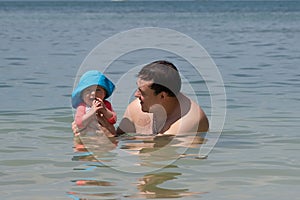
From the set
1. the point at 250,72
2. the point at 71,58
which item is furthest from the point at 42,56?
the point at 250,72

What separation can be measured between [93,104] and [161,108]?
0.76 meters

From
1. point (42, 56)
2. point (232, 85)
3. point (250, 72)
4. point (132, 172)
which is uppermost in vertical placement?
point (42, 56)

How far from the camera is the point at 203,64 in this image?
1734 cm

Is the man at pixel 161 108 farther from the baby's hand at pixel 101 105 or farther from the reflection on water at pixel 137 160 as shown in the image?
the baby's hand at pixel 101 105

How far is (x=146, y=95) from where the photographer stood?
718cm

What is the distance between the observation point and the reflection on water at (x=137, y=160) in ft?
18.1

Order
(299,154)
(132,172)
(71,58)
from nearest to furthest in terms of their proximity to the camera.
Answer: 1. (132,172)
2. (299,154)
3. (71,58)

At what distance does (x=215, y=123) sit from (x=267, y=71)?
6.91 meters

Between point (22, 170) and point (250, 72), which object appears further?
point (250, 72)

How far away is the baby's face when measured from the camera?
7066mm

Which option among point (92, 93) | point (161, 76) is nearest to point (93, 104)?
point (92, 93)

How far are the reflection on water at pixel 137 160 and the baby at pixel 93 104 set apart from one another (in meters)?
0.17

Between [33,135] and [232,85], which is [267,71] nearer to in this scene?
[232,85]

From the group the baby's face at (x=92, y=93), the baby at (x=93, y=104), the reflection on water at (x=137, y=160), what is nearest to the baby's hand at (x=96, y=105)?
the baby at (x=93, y=104)
